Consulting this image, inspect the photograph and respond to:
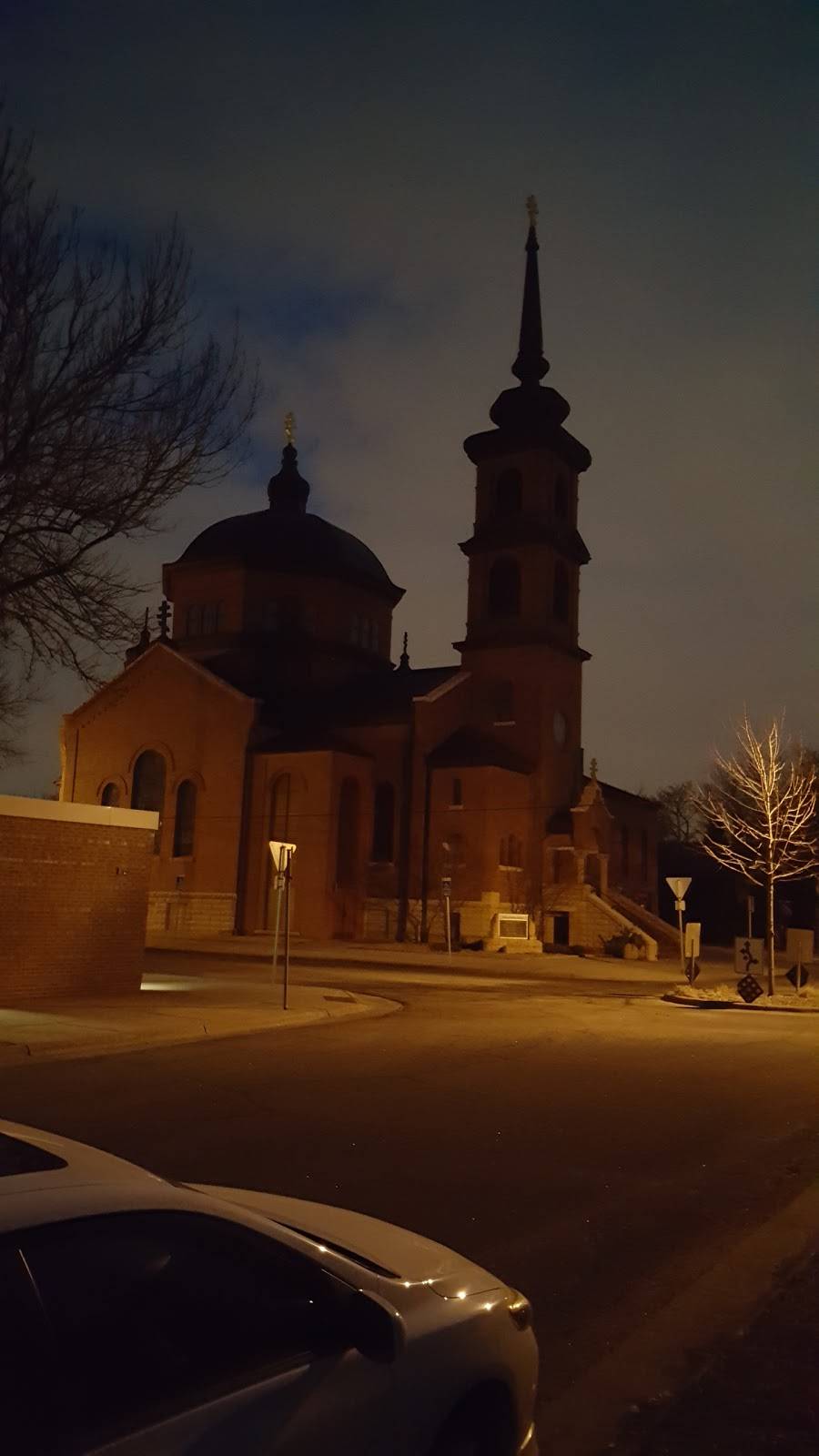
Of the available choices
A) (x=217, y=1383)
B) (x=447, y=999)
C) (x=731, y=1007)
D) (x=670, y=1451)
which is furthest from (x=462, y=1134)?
(x=731, y=1007)

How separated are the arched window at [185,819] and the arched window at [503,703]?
13.0 metres

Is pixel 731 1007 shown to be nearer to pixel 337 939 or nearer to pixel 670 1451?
pixel 670 1451

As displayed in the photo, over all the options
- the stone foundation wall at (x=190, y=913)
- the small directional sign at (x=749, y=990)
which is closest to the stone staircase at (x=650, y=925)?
the stone foundation wall at (x=190, y=913)

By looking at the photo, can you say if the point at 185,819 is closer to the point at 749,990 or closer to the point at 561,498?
the point at 561,498

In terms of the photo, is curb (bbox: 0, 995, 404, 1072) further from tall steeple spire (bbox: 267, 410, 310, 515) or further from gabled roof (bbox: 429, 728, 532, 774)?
tall steeple spire (bbox: 267, 410, 310, 515)

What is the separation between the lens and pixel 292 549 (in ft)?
182

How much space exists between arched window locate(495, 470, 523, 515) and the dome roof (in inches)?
344

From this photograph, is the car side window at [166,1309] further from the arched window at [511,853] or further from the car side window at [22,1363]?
the arched window at [511,853]

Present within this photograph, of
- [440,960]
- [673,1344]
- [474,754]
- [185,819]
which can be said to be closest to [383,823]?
[474,754]

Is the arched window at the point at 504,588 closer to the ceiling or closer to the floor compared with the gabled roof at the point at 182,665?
closer to the ceiling

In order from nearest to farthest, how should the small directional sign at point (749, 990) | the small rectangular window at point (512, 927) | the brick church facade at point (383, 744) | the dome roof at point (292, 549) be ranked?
the small directional sign at point (749, 990)
the small rectangular window at point (512, 927)
the brick church facade at point (383, 744)
the dome roof at point (292, 549)

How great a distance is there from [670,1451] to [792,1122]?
6707 millimetres

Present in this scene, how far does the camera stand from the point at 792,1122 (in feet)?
34.0

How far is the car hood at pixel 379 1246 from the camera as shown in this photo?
333 cm
